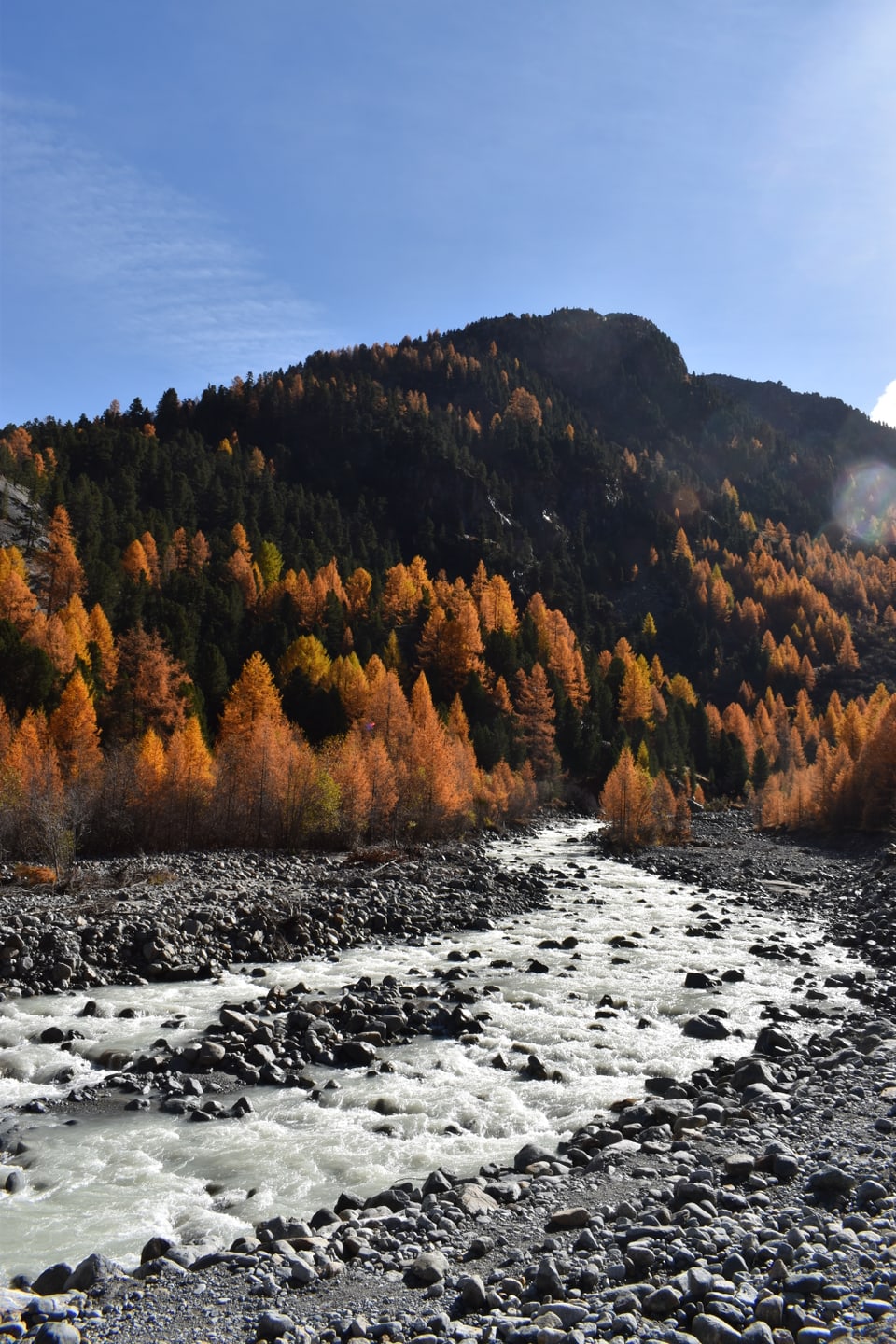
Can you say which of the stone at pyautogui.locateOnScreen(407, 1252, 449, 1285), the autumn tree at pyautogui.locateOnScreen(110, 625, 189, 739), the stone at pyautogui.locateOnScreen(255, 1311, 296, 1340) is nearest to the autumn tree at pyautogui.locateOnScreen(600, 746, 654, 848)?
the autumn tree at pyautogui.locateOnScreen(110, 625, 189, 739)

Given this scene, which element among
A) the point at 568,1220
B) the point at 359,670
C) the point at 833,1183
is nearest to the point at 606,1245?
the point at 568,1220

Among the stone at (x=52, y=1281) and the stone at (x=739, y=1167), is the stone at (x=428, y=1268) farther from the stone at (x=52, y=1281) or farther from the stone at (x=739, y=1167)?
the stone at (x=739, y=1167)

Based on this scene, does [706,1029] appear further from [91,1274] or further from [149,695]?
[149,695]

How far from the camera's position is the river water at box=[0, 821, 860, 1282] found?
32.6 ft

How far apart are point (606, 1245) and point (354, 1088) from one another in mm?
6989

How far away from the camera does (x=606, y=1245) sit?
7902mm

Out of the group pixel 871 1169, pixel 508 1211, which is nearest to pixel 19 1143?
pixel 508 1211

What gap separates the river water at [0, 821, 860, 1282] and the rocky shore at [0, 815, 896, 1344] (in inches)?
39.7

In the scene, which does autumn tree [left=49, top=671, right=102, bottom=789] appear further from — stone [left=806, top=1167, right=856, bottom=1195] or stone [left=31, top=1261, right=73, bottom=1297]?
stone [left=806, top=1167, right=856, bottom=1195]

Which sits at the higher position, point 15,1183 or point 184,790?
point 184,790

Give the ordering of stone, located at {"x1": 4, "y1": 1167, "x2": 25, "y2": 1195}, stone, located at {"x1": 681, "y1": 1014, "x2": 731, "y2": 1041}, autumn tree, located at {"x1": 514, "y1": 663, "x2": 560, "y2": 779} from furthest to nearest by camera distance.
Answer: autumn tree, located at {"x1": 514, "y1": 663, "x2": 560, "y2": 779} < stone, located at {"x1": 681, "y1": 1014, "x2": 731, "y2": 1041} < stone, located at {"x1": 4, "y1": 1167, "x2": 25, "y2": 1195}

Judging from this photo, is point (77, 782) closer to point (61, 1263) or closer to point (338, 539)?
point (61, 1263)

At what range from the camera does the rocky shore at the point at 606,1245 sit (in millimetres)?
6590

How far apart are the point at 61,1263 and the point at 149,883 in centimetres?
2610
